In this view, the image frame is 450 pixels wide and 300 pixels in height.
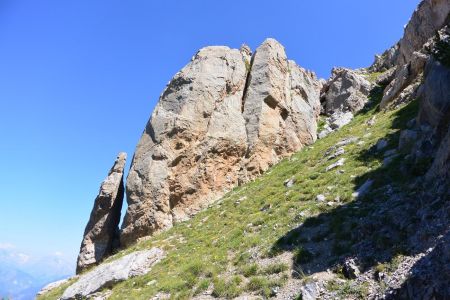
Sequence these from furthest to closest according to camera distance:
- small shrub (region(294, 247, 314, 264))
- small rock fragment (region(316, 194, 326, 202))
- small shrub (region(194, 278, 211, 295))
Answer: small rock fragment (region(316, 194, 326, 202)) → small shrub (region(194, 278, 211, 295)) → small shrub (region(294, 247, 314, 264))

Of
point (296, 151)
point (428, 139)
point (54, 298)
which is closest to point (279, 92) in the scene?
point (296, 151)

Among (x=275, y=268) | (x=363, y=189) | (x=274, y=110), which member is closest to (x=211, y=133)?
(x=274, y=110)

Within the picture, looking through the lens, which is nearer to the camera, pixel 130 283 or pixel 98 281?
pixel 130 283

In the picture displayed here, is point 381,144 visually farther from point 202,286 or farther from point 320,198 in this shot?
point 202,286

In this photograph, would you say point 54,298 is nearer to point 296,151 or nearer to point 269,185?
point 269,185

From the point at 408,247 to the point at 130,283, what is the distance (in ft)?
50.2

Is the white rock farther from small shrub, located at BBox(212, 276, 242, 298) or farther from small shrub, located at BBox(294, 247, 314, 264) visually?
small shrub, located at BBox(212, 276, 242, 298)

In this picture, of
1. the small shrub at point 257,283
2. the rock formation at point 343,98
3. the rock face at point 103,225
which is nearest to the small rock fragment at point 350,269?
the small shrub at point 257,283

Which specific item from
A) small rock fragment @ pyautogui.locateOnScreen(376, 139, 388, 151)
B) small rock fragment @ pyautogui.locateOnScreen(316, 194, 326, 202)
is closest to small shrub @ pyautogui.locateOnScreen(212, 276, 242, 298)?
small rock fragment @ pyautogui.locateOnScreen(316, 194, 326, 202)

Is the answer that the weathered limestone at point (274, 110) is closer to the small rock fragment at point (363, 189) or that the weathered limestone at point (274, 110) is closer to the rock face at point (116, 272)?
the rock face at point (116, 272)

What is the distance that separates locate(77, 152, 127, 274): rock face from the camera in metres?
31.7

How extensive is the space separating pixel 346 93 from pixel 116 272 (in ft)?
132

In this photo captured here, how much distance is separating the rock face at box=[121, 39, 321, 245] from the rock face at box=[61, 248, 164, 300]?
20.9 ft

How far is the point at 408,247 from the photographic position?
1200 centimetres
